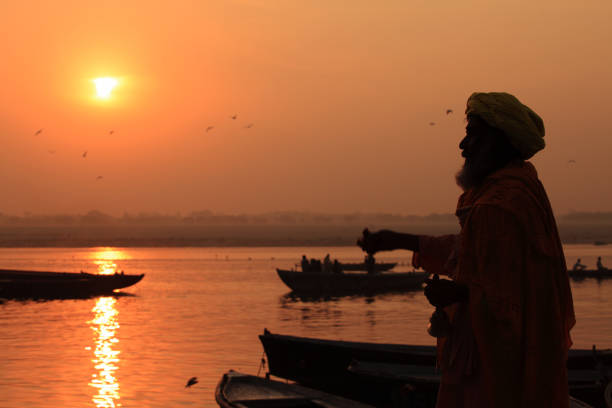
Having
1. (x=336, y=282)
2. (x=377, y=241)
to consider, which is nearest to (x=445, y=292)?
(x=377, y=241)

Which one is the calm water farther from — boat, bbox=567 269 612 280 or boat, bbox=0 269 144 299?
boat, bbox=567 269 612 280

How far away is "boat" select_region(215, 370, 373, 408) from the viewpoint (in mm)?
12477

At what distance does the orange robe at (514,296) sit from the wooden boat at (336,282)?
45.7 meters

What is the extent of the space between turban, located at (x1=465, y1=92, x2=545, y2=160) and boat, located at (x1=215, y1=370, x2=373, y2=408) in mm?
8803

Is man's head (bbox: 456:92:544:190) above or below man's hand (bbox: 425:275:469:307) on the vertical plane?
above

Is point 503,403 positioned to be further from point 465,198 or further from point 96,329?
point 96,329

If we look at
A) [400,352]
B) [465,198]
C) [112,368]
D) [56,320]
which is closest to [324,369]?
[400,352]

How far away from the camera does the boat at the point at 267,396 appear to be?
12.5 meters

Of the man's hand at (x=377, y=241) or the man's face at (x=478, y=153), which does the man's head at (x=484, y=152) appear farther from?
the man's hand at (x=377, y=241)

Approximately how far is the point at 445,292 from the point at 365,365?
12.0m

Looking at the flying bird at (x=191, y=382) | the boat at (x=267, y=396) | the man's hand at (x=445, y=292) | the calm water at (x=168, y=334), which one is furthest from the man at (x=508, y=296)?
the flying bird at (x=191, y=382)

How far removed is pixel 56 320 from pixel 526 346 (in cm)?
3750

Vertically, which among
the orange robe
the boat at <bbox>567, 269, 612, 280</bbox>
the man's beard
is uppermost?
the man's beard

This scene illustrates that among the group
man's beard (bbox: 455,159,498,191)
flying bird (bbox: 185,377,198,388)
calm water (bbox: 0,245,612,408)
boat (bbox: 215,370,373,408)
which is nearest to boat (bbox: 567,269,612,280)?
calm water (bbox: 0,245,612,408)
